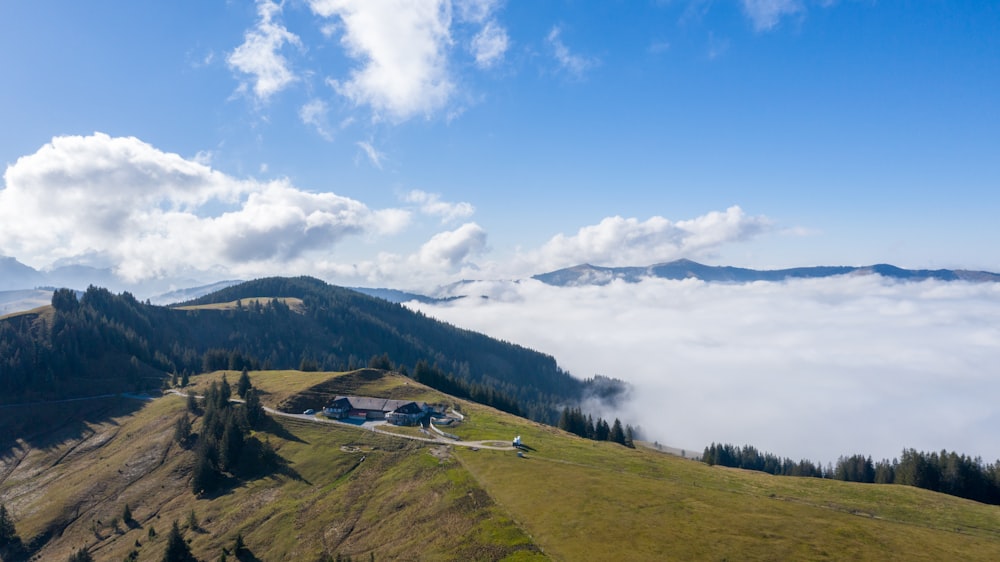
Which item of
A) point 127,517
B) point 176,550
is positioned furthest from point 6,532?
point 176,550

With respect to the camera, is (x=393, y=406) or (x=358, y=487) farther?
(x=393, y=406)

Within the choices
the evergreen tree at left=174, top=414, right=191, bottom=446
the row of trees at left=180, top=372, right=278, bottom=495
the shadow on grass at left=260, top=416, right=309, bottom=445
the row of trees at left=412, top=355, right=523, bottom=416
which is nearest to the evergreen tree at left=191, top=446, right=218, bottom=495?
the row of trees at left=180, top=372, right=278, bottom=495

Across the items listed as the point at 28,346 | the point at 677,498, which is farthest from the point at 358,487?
the point at 28,346

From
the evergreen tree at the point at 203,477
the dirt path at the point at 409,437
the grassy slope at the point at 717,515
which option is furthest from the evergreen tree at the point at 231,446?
the grassy slope at the point at 717,515

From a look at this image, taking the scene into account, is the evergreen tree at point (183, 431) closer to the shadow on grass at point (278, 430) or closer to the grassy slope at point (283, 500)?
the grassy slope at point (283, 500)

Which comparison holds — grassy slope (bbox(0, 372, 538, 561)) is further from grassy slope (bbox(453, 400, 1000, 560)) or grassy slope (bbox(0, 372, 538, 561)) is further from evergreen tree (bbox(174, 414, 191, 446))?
grassy slope (bbox(453, 400, 1000, 560))

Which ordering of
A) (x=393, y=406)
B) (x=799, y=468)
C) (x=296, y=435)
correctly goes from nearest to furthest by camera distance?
1. (x=296, y=435)
2. (x=393, y=406)
3. (x=799, y=468)

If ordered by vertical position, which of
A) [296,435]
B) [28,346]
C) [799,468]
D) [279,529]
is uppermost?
[28,346]

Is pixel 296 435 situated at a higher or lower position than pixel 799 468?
higher

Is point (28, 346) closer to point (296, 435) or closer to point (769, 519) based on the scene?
point (296, 435)
